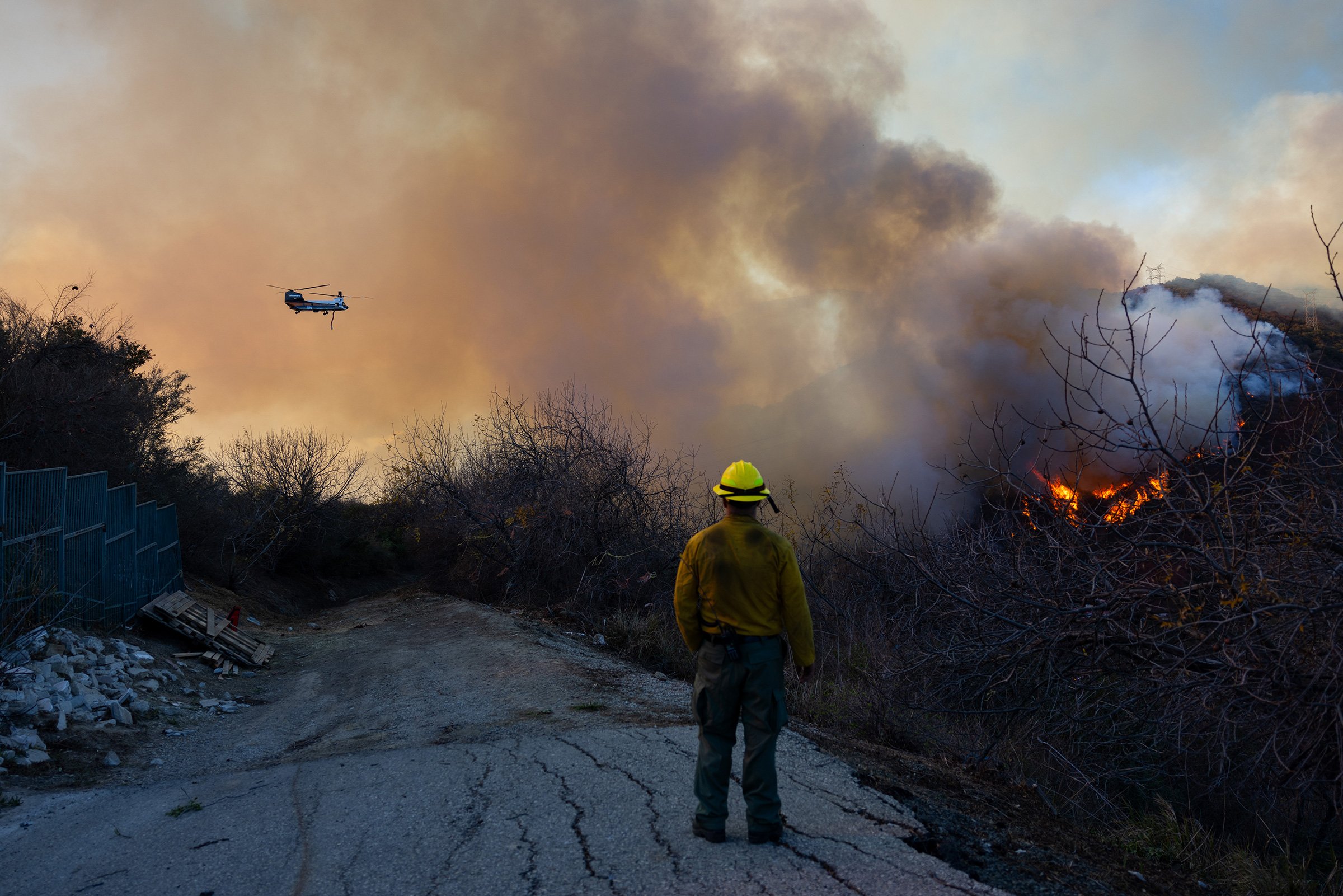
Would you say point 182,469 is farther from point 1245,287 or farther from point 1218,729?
point 1245,287

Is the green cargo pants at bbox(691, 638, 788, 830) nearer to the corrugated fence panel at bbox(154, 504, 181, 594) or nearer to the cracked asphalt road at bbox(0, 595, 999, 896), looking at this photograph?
the cracked asphalt road at bbox(0, 595, 999, 896)

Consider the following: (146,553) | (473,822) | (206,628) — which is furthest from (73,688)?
(146,553)

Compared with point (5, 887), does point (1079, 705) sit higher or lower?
higher

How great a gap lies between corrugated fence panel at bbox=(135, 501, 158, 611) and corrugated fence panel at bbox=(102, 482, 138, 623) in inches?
8.8

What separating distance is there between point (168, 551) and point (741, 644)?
16.4 m

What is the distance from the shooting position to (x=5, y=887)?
14.1 ft

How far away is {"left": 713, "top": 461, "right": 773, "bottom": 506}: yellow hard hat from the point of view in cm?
433

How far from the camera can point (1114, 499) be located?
6473 mm

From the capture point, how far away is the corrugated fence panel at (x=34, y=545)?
357 inches

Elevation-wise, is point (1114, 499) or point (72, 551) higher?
point (1114, 499)

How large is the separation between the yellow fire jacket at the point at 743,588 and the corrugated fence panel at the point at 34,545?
829cm

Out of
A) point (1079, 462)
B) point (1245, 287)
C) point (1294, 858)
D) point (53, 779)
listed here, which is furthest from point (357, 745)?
point (1245, 287)

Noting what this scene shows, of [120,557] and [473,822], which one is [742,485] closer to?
[473,822]

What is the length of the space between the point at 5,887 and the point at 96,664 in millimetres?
6032
